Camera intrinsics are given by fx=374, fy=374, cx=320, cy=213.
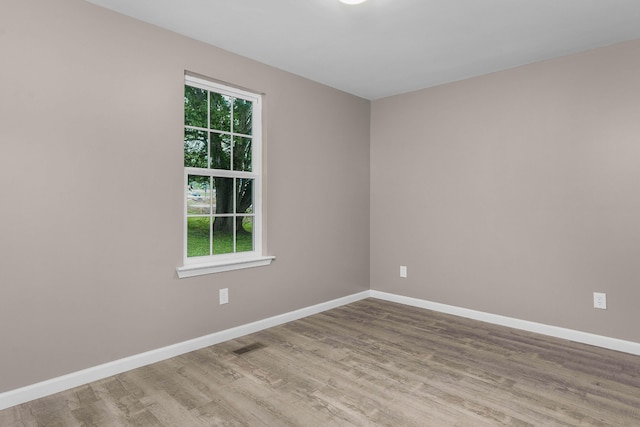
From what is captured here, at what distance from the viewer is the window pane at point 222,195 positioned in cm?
326

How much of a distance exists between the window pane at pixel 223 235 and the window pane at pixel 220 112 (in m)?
0.81

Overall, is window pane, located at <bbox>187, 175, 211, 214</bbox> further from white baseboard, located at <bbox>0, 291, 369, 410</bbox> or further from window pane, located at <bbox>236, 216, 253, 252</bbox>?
white baseboard, located at <bbox>0, 291, 369, 410</bbox>

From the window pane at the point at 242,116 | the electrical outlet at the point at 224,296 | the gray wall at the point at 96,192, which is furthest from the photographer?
the window pane at the point at 242,116

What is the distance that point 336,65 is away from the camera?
3.54m

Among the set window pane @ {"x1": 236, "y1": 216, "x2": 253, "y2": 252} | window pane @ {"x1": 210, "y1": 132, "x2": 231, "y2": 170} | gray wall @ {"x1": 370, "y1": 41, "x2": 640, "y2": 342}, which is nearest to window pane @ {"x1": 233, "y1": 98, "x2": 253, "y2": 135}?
window pane @ {"x1": 210, "y1": 132, "x2": 231, "y2": 170}

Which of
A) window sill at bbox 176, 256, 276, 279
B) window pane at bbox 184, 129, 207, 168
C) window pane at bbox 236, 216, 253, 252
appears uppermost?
window pane at bbox 184, 129, 207, 168

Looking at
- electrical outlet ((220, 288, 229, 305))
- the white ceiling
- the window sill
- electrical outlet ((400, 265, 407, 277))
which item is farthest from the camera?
electrical outlet ((400, 265, 407, 277))

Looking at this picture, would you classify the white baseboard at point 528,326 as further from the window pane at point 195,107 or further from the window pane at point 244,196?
the window pane at point 195,107

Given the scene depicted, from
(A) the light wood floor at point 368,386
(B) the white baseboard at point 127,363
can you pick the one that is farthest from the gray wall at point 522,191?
(B) the white baseboard at point 127,363

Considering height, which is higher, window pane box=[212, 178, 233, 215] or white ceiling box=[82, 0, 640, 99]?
white ceiling box=[82, 0, 640, 99]

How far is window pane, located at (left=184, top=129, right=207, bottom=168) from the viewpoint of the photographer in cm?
307

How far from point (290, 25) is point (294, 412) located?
259cm

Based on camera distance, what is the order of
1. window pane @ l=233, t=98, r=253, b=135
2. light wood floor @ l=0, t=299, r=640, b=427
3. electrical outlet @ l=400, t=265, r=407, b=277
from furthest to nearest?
A: electrical outlet @ l=400, t=265, r=407, b=277
window pane @ l=233, t=98, r=253, b=135
light wood floor @ l=0, t=299, r=640, b=427

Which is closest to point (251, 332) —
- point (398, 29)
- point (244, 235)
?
point (244, 235)
